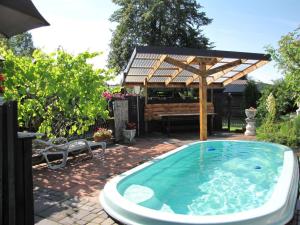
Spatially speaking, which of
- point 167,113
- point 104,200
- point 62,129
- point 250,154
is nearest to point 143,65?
point 167,113

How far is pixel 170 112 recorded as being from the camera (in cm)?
1326

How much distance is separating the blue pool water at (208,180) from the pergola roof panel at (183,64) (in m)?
2.77

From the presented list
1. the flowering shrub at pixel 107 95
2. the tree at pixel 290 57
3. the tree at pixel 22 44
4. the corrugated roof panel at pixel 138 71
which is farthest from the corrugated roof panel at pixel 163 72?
the tree at pixel 22 44

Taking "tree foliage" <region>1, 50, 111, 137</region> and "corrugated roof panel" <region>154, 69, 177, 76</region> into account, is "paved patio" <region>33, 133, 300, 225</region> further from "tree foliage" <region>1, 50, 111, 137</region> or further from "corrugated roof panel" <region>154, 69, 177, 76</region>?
"corrugated roof panel" <region>154, 69, 177, 76</region>

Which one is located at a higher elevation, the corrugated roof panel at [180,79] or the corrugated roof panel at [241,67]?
the corrugated roof panel at [241,67]

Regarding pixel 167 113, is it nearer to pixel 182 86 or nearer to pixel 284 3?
pixel 182 86

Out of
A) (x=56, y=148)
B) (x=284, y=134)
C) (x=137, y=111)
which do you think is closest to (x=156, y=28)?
(x=137, y=111)

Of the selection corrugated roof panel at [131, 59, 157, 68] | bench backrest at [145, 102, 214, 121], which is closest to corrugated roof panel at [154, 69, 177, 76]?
corrugated roof panel at [131, 59, 157, 68]

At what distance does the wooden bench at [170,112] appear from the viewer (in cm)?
1271

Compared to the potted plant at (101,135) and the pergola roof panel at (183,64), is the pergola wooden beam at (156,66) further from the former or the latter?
the potted plant at (101,135)

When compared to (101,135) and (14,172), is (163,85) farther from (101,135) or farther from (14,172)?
(14,172)

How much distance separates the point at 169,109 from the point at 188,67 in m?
3.71

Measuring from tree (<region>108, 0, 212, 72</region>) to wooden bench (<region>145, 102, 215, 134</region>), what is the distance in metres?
14.3

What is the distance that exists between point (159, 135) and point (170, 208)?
745cm
